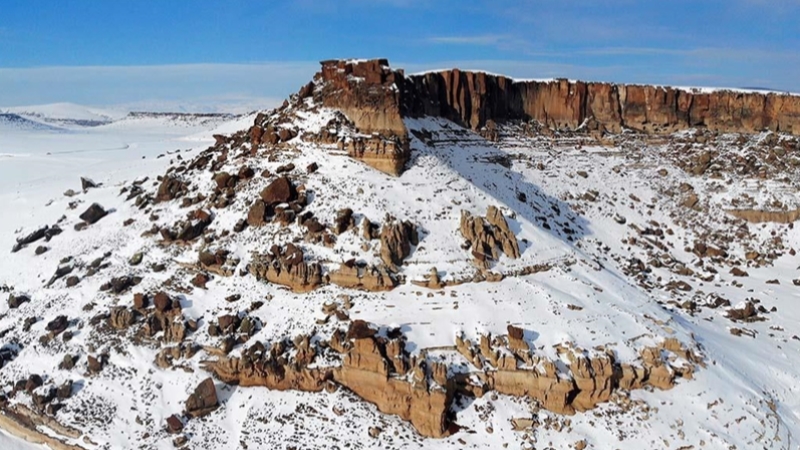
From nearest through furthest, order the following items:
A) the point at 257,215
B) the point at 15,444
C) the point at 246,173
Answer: the point at 15,444 → the point at 257,215 → the point at 246,173

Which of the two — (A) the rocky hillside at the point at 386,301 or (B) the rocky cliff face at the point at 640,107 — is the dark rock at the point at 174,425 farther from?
(B) the rocky cliff face at the point at 640,107

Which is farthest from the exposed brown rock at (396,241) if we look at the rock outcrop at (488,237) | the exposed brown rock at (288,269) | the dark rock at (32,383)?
the dark rock at (32,383)

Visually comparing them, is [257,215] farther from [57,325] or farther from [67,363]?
[67,363]

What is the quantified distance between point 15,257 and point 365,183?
19.1 m

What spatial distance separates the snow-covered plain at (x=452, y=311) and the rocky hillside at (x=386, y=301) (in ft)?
0.34

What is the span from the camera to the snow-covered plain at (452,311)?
1920cm

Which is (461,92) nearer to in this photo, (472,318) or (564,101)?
(564,101)

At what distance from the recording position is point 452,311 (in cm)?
2288

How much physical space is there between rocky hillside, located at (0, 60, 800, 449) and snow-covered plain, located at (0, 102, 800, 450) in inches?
4.1

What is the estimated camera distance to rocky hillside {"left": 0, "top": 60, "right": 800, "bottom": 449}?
19641 mm

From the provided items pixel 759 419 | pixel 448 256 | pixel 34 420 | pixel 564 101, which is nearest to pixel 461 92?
pixel 564 101

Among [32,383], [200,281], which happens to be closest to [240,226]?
[200,281]

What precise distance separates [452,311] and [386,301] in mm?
2778

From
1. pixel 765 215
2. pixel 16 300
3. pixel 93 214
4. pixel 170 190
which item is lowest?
pixel 16 300
